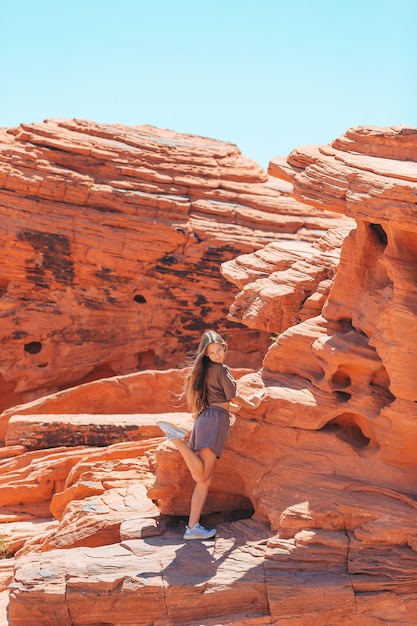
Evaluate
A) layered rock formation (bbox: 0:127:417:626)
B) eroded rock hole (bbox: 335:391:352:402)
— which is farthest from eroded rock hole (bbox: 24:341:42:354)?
eroded rock hole (bbox: 335:391:352:402)

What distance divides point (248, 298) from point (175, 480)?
359 cm

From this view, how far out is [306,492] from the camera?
8.01 metres

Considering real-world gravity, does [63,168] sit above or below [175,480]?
above

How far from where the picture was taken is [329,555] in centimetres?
Answer: 747

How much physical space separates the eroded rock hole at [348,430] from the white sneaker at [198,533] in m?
1.65

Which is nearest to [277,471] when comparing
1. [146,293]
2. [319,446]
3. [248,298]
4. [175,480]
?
[319,446]

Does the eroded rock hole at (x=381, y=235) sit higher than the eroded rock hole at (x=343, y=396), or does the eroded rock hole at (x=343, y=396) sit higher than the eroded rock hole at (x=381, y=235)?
the eroded rock hole at (x=381, y=235)

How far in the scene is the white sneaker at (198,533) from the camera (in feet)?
26.1

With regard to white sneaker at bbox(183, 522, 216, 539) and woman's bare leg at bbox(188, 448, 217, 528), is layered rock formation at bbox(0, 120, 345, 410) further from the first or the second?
white sneaker at bbox(183, 522, 216, 539)

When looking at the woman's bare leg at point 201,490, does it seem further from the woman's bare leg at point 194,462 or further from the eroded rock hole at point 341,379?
the eroded rock hole at point 341,379

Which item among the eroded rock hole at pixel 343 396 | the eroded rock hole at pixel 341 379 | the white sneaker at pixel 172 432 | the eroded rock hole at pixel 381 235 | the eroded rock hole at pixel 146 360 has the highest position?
the eroded rock hole at pixel 381 235

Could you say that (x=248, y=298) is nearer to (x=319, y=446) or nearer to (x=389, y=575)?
(x=319, y=446)

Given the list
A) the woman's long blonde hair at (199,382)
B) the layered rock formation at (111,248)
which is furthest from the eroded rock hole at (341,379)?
the layered rock formation at (111,248)

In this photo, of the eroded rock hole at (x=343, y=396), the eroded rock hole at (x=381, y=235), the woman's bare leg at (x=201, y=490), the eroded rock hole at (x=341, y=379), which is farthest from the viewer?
the eroded rock hole at (x=381, y=235)
